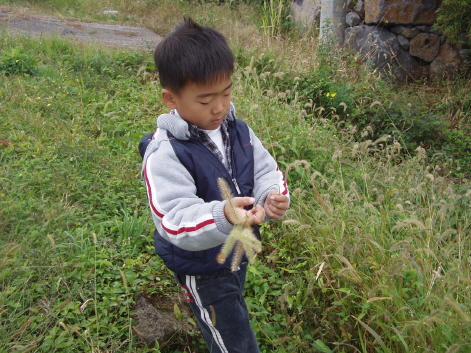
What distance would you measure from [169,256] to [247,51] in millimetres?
5237

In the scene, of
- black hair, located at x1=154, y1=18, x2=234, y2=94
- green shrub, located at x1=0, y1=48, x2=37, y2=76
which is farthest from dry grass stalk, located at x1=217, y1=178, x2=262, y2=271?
green shrub, located at x1=0, y1=48, x2=37, y2=76

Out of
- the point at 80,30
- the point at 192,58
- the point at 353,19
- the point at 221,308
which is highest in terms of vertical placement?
the point at 192,58

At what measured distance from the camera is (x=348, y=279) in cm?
254

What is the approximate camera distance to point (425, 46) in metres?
7.60

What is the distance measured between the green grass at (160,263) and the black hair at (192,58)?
913 millimetres

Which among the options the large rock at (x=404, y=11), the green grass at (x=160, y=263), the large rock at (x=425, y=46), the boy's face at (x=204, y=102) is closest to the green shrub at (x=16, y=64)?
Answer: the green grass at (x=160, y=263)

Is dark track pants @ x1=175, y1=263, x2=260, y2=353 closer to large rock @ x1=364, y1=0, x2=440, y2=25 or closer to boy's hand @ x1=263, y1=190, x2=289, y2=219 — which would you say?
boy's hand @ x1=263, y1=190, x2=289, y2=219

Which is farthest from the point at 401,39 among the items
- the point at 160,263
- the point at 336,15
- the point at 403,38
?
the point at 160,263

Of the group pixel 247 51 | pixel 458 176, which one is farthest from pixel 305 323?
pixel 247 51

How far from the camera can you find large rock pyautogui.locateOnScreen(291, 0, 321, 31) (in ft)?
27.7

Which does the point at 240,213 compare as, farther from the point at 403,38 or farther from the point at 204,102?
the point at 403,38

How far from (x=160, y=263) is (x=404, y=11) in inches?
256

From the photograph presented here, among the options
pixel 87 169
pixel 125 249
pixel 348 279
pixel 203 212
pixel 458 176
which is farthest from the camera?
pixel 458 176

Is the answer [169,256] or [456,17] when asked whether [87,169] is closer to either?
[169,256]
